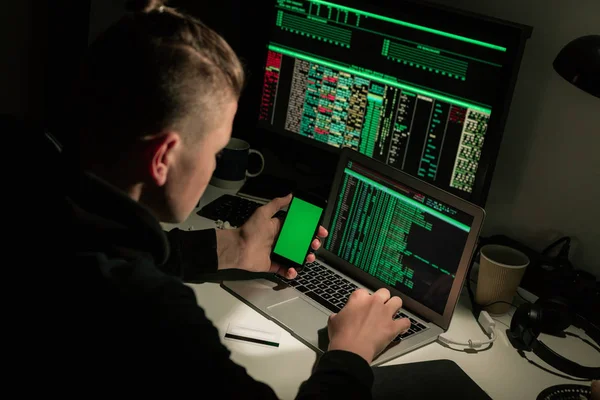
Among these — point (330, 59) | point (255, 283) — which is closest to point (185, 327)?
point (255, 283)

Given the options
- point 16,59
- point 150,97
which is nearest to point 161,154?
point 150,97

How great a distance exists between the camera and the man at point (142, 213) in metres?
0.82

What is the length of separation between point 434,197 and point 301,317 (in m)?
0.34

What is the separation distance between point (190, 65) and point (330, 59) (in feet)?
2.48

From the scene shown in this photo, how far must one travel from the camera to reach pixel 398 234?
4.58 feet

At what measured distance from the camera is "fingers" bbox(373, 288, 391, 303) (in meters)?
1.29

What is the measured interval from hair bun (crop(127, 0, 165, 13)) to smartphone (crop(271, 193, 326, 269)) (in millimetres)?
553

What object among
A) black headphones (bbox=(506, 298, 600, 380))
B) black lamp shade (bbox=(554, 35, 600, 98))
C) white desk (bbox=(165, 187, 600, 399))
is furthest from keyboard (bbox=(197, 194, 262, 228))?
black lamp shade (bbox=(554, 35, 600, 98))

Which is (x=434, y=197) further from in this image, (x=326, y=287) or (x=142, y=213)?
(x=142, y=213)

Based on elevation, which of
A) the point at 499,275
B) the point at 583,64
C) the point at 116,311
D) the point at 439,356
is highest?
the point at 583,64

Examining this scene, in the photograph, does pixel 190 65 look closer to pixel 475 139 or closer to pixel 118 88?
pixel 118 88

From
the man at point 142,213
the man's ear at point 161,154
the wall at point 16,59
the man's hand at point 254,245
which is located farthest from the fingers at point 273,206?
the wall at point 16,59

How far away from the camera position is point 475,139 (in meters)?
1.47

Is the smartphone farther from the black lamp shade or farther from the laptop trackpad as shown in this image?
the black lamp shade
